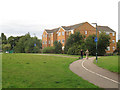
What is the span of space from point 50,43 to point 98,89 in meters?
65.9

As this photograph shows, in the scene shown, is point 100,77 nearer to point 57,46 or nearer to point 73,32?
point 57,46

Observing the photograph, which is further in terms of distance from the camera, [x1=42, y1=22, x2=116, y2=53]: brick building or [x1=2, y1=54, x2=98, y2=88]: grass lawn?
[x1=42, y1=22, x2=116, y2=53]: brick building

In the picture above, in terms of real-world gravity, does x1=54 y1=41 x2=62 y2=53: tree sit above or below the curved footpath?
above

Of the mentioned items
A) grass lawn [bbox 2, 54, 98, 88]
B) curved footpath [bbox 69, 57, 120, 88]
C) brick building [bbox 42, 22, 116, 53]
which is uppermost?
brick building [bbox 42, 22, 116, 53]

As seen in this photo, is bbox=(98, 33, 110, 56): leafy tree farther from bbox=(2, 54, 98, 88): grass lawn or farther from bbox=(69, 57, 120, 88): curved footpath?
bbox=(2, 54, 98, 88): grass lawn

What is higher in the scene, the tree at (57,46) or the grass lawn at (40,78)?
the tree at (57,46)

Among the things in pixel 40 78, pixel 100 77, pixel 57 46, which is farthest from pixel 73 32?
pixel 40 78

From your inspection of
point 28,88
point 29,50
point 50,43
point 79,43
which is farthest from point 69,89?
point 50,43

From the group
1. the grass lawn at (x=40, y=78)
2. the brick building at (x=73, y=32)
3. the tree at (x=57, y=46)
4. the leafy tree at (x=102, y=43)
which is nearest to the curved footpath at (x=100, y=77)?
the grass lawn at (x=40, y=78)

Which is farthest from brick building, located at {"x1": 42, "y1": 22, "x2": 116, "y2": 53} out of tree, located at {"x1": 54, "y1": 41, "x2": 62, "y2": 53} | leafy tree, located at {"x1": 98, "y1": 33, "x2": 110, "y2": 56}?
leafy tree, located at {"x1": 98, "y1": 33, "x2": 110, "y2": 56}

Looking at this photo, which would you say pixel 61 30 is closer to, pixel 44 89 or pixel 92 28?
pixel 92 28

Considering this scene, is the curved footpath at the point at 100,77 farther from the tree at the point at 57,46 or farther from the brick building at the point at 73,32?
the brick building at the point at 73,32

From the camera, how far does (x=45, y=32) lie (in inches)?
2965

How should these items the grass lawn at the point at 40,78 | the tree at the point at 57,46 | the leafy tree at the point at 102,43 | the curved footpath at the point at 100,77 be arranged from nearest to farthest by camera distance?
the grass lawn at the point at 40,78, the curved footpath at the point at 100,77, the leafy tree at the point at 102,43, the tree at the point at 57,46
